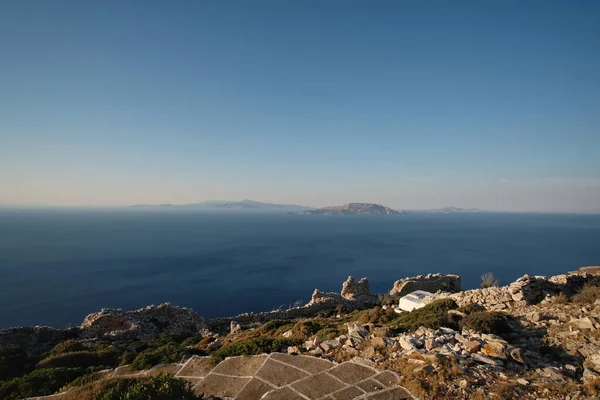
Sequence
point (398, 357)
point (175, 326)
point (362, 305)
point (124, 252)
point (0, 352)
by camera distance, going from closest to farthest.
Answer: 1. point (398, 357)
2. point (0, 352)
3. point (175, 326)
4. point (362, 305)
5. point (124, 252)

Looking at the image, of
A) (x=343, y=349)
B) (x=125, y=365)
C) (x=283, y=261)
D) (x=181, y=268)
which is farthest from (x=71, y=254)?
(x=343, y=349)

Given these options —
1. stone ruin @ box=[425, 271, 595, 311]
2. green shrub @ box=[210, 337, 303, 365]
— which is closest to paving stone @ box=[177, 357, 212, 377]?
green shrub @ box=[210, 337, 303, 365]

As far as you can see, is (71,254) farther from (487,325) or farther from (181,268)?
(487,325)

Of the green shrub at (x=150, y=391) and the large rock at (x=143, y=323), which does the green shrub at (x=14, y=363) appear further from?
the green shrub at (x=150, y=391)

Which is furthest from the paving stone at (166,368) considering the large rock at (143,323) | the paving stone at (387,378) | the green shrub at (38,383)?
the large rock at (143,323)

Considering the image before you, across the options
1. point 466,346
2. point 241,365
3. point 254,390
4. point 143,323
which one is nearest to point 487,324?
point 466,346

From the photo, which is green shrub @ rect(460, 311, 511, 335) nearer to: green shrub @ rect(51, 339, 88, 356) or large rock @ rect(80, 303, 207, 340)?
large rock @ rect(80, 303, 207, 340)
